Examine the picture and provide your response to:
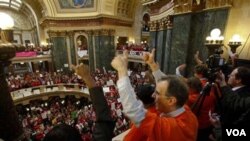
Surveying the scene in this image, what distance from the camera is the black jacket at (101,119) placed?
137 centimetres

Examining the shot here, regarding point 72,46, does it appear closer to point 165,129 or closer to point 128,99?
point 128,99

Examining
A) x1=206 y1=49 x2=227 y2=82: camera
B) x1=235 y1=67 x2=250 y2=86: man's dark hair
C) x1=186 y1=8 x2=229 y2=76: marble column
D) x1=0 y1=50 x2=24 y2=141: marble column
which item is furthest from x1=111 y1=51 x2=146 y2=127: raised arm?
x1=186 y1=8 x2=229 y2=76: marble column

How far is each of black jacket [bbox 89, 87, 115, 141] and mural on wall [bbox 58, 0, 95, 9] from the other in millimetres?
18311

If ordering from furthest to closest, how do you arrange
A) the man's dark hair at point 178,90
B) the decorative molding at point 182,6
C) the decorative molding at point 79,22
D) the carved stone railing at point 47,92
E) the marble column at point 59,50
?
the marble column at point 59,50 < the decorative molding at point 79,22 < the carved stone railing at point 47,92 < the decorative molding at point 182,6 < the man's dark hair at point 178,90

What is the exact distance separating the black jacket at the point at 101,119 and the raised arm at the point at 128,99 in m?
0.15

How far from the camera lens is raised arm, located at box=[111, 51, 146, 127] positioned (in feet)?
4.45

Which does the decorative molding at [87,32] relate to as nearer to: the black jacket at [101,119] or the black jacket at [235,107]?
the black jacket at [235,107]

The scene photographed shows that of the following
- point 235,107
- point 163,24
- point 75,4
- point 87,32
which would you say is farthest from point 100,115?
point 75,4

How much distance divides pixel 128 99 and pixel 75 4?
1909cm

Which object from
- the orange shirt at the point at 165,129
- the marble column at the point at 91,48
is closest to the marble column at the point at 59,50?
the marble column at the point at 91,48

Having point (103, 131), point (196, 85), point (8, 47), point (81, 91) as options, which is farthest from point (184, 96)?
point (81, 91)

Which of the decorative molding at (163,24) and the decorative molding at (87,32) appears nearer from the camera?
the decorative molding at (163,24)

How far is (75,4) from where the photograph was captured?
59.9ft

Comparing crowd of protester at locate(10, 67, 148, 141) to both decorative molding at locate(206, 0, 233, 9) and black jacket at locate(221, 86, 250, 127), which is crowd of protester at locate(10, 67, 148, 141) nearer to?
decorative molding at locate(206, 0, 233, 9)
